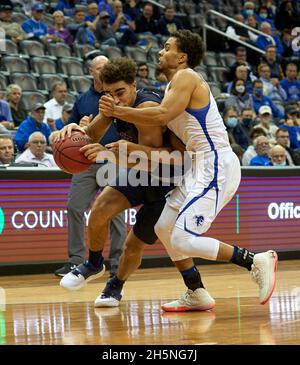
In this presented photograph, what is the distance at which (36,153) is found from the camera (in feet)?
33.2

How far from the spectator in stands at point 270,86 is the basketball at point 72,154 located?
9.97 m

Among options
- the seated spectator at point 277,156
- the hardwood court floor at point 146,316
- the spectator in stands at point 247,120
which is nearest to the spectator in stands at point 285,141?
the spectator in stands at point 247,120

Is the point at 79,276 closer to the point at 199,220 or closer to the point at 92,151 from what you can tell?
the point at 92,151

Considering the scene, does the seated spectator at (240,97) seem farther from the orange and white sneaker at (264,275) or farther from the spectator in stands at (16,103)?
the orange and white sneaker at (264,275)

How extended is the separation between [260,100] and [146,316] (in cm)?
932

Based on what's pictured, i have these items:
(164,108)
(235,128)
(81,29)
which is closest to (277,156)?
(235,128)

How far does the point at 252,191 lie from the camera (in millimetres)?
10719

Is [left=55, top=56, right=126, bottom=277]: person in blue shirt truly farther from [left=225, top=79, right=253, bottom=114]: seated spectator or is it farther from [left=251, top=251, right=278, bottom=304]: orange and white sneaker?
[left=225, top=79, right=253, bottom=114]: seated spectator

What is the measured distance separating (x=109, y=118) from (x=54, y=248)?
340 cm

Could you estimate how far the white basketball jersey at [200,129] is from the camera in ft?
20.6

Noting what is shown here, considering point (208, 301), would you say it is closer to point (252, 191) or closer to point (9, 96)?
point (252, 191)

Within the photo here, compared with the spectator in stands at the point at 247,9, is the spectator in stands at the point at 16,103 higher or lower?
lower

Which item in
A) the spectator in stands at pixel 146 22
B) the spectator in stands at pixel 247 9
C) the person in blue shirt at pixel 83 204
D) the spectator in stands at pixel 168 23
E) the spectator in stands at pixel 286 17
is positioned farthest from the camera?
the spectator in stands at pixel 247 9

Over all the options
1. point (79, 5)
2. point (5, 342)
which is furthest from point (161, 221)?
point (79, 5)
